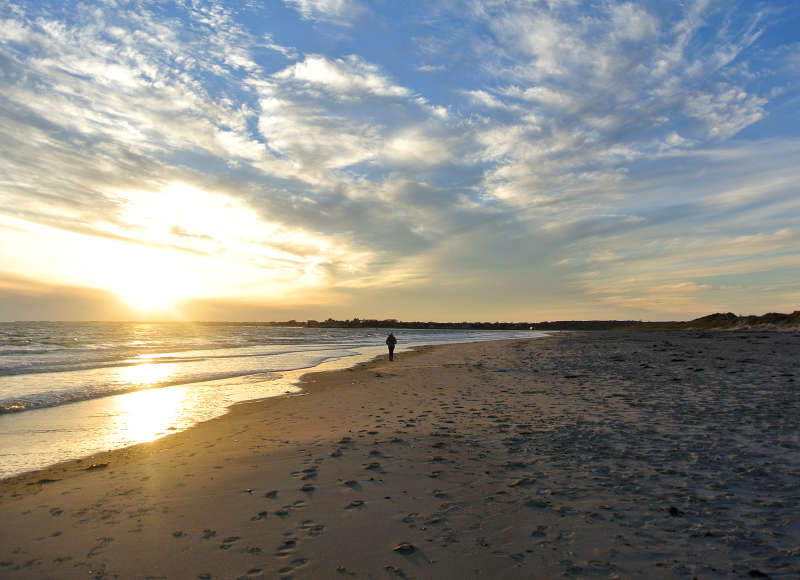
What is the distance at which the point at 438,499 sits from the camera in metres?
6.24

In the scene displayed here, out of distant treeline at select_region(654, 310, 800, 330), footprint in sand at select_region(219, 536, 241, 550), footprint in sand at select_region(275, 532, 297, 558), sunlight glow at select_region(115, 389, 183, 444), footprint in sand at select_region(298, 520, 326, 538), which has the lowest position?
sunlight glow at select_region(115, 389, 183, 444)

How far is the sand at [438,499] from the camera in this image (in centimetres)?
463

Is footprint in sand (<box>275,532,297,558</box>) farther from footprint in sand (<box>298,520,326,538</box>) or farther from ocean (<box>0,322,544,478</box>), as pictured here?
ocean (<box>0,322,544,478</box>)

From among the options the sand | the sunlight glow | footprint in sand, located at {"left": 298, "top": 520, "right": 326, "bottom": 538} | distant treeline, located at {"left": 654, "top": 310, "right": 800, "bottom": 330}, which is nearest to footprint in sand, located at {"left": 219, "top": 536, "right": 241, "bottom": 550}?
the sand

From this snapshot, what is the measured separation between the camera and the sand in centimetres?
463

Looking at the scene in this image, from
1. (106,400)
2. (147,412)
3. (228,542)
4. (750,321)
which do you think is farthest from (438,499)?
(750,321)

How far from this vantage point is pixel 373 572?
176 inches

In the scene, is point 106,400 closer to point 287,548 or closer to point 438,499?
point 287,548

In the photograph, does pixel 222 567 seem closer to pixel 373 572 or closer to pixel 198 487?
pixel 373 572

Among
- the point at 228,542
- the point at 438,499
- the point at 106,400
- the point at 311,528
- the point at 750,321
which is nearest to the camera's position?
the point at 228,542

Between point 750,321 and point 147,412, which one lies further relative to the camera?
point 750,321

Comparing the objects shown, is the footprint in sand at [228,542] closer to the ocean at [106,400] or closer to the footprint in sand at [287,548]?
the footprint in sand at [287,548]

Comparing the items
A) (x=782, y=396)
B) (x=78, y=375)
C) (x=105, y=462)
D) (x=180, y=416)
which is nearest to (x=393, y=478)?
(x=105, y=462)

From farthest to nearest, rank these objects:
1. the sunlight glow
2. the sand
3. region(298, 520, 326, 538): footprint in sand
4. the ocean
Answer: the sunlight glow → the ocean → region(298, 520, 326, 538): footprint in sand → the sand
